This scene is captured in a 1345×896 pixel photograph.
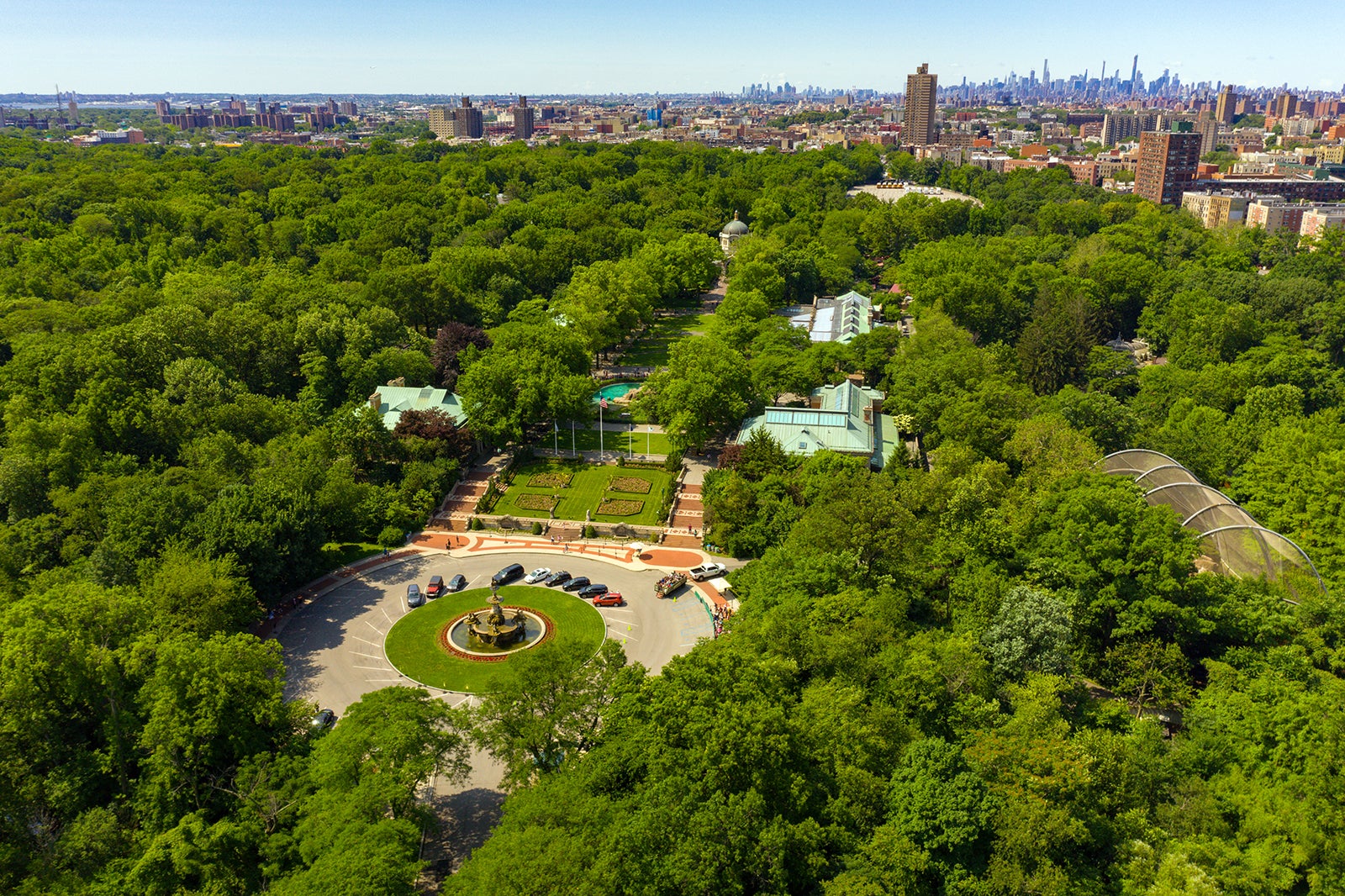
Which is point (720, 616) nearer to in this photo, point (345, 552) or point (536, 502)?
point (536, 502)

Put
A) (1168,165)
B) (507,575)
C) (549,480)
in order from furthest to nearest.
→ 1. (1168,165)
2. (549,480)
3. (507,575)

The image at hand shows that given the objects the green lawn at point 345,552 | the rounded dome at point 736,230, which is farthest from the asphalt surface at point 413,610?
the rounded dome at point 736,230

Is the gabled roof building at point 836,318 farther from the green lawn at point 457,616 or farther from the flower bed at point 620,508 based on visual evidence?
the green lawn at point 457,616

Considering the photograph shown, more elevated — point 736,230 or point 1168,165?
point 1168,165

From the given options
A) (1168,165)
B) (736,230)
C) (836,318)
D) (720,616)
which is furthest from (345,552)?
(1168,165)

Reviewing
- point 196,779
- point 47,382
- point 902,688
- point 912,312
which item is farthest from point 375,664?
point 912,312

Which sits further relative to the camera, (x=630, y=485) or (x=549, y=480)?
(x=549, y=480)

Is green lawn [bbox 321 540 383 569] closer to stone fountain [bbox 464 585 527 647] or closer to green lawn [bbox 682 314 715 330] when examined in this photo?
stone fountain [bbox 464 585 527 647]

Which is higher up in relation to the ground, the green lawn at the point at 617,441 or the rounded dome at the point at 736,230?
the rounded dome at the point at 736,230
